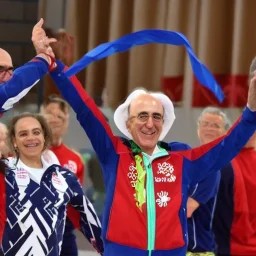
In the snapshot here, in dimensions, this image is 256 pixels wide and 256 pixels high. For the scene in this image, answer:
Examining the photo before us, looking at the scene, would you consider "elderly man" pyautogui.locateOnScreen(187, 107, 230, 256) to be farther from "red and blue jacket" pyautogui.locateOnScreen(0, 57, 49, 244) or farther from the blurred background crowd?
the blurred background crowd

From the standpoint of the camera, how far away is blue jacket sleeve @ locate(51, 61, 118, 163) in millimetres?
2441

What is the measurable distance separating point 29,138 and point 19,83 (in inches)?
26.7

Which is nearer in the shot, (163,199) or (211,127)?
(163,199)

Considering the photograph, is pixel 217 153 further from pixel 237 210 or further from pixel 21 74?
pixel 237 210

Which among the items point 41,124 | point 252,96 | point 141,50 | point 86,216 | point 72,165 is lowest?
point 86,216

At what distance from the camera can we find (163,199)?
2389mm

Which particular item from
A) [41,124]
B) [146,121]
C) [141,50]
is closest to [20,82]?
[146,121]

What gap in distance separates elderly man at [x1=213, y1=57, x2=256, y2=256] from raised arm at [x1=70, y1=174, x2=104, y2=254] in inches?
22.8

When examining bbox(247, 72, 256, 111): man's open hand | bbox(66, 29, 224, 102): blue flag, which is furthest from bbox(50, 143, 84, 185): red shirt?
bbox(247, 72, 256, 111): man's open hand

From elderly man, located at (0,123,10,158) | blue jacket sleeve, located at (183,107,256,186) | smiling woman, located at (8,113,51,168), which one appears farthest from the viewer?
elderly man, located at (0,123,10,158)

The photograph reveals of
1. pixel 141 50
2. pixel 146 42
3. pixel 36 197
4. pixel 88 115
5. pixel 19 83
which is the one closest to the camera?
pixel 19 83

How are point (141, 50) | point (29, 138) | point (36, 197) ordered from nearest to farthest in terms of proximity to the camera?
point (36, 197) < point (29, 138) < point (141, 50)

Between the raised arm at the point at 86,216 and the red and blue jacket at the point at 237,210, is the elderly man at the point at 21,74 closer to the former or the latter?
the raised arm at the point at 86,216

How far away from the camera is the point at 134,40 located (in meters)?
2.66
